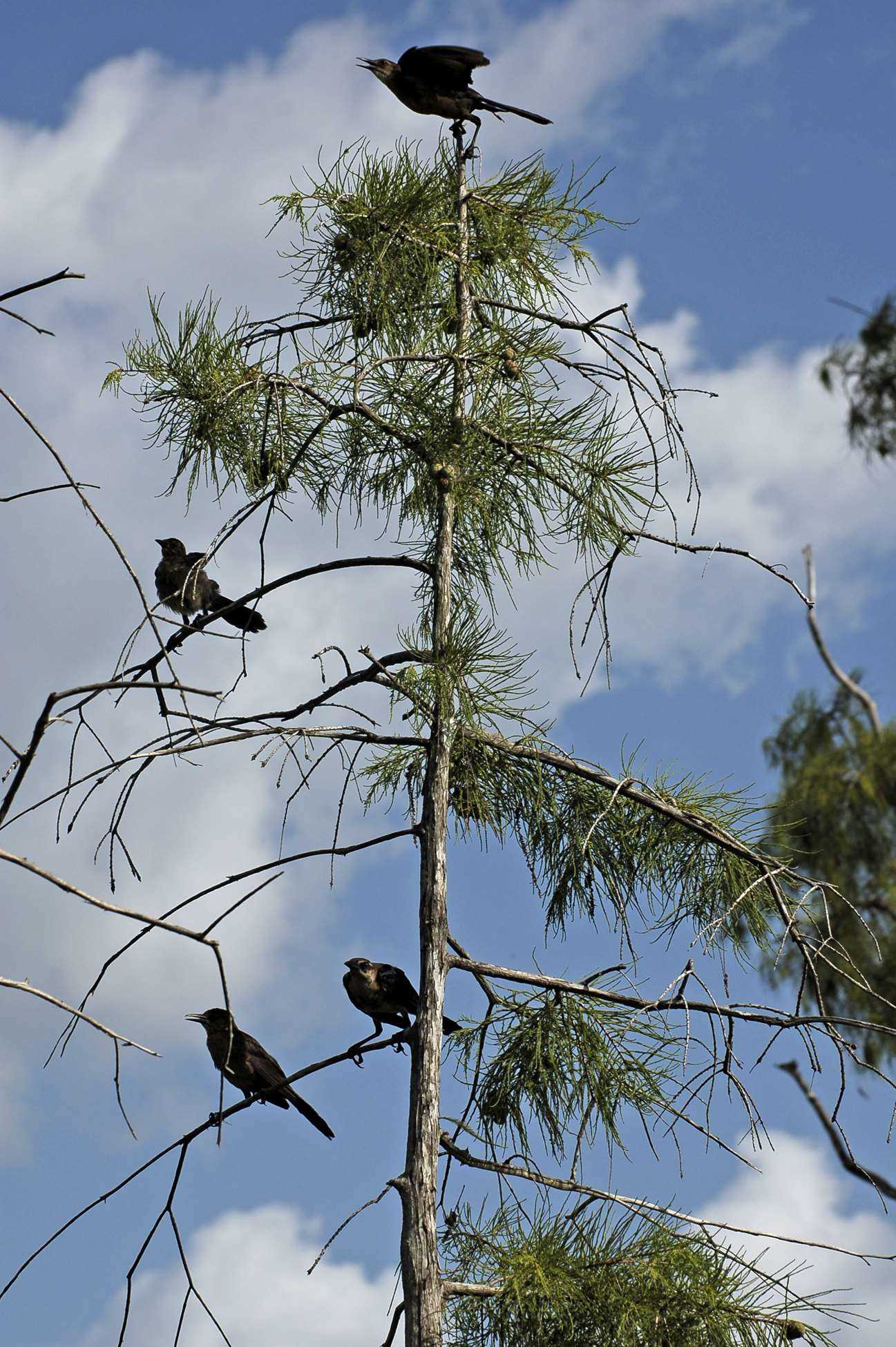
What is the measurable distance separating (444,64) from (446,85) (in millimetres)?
65

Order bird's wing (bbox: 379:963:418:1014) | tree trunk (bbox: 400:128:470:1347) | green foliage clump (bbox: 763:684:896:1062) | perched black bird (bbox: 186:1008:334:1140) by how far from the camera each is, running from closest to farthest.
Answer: tree trunk (bbox: 400:128:470:1347) → bird's wing (bbox: 379:963:418:1014) → perched black bird (bbox: 186:1008:334:1140) → green foliage clump (bbox: 763:684:896:1062)

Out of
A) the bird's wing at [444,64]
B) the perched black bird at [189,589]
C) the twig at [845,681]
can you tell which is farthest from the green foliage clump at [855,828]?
the bird's wing at [444,64]

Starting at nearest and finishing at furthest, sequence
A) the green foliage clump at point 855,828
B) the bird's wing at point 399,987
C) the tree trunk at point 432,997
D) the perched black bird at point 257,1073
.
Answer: the tree trunk at point 432,997 < the bird's wing at point 399,987 < the perched black bird at point 257,1073 < the green foliage clump at point 855,828

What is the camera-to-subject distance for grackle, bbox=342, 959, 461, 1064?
13.0ft

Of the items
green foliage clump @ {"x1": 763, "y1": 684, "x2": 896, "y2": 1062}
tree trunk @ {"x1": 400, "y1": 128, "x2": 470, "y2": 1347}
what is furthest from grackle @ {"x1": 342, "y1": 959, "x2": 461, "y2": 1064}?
green foliage clump @ {"x1": 763, "y1": 684, "x2": 896, "y2": 1062}

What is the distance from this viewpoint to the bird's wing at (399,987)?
396cm

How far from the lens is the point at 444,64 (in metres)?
4.39

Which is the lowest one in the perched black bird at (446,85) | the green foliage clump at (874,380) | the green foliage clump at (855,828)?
the perched black bird at (446,85)

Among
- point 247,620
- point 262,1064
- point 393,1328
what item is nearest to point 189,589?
point 247,620

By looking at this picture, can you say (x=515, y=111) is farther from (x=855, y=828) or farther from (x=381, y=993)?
(x=855, y=828)

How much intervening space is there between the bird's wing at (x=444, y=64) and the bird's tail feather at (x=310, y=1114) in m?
3.33

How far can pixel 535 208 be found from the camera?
462 centimetres

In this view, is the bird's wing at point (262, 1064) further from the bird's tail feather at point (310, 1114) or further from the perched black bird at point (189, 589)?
the perched black bird at point (189, 589)

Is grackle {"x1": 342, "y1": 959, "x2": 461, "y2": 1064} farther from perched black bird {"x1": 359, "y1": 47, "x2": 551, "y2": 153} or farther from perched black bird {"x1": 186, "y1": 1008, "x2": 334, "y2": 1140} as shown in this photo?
perched black bird {"x1": 359, "y1": 47, "x2": 551, "y2": 153}
